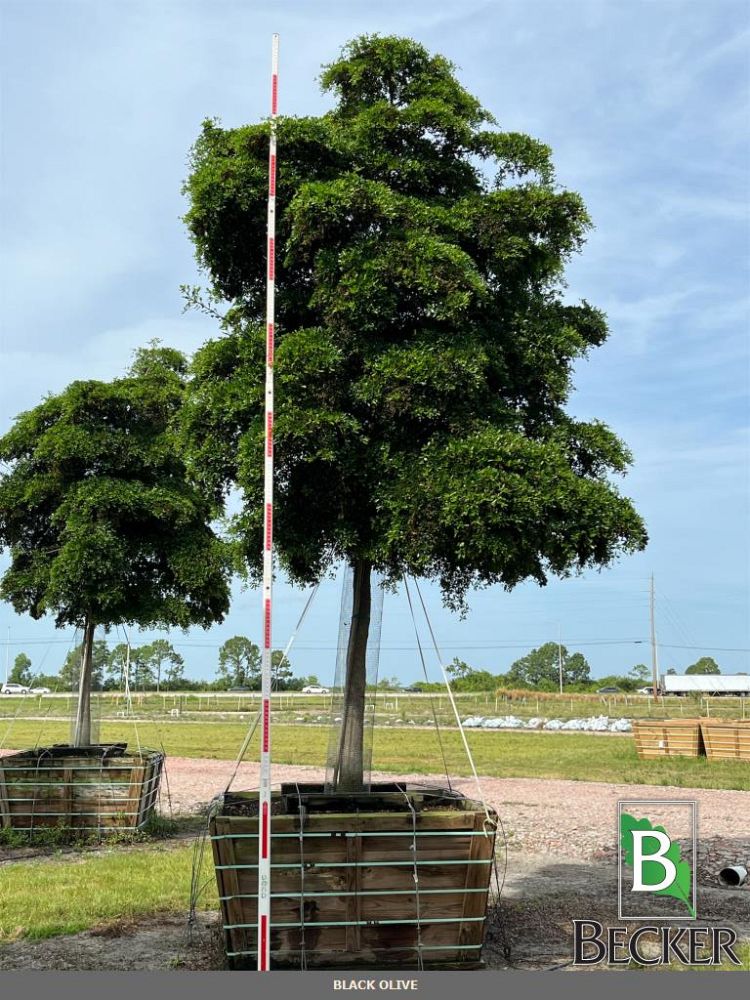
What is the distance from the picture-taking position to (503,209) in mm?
8484

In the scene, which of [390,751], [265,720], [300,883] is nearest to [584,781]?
[390,751]

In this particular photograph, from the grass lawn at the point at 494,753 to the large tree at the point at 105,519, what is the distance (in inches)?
167

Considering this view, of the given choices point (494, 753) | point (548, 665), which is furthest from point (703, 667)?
point (494, 753)

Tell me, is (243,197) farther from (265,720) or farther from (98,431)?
(98,431)

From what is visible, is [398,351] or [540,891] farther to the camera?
[540,891]

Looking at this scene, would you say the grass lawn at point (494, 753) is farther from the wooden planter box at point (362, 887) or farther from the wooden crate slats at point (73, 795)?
the wooden planter box at point (362, 887)

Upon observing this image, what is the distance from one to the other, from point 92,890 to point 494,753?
67.7ft

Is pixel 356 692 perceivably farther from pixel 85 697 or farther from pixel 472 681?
pixel 472 681

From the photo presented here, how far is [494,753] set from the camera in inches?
1152

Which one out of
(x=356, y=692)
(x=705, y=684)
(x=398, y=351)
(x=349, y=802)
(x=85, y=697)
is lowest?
(x=705, y=684)

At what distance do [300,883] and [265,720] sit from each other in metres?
1.89

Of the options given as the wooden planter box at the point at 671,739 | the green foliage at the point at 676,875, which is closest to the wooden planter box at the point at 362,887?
the green foliage at the point at 676,875

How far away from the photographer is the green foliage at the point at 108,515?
13844 mm

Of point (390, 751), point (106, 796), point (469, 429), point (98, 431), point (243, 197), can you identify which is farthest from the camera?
point (390, 751)
